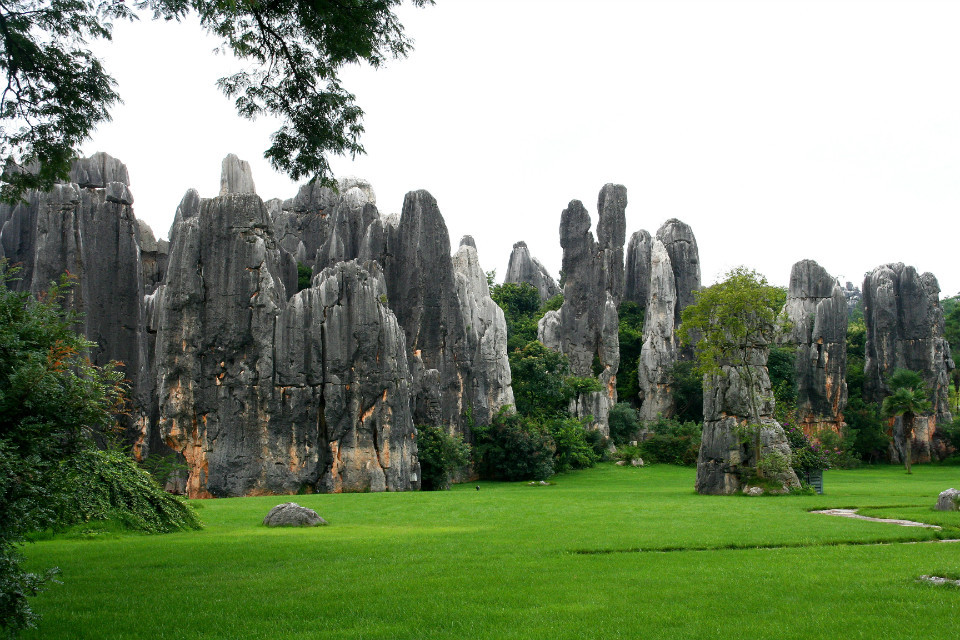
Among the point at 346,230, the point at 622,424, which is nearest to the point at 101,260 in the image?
the point at 346,230

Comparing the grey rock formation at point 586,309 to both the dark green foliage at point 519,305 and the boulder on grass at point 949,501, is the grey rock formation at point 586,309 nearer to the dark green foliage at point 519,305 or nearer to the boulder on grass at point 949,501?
the dark green foliage at point 519,305

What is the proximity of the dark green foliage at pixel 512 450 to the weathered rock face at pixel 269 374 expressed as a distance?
7776mm

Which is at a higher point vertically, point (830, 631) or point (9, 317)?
point (9, 317)

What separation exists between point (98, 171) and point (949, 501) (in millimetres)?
41956

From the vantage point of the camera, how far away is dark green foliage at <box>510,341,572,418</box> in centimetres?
4794

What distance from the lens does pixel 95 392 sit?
7.54m

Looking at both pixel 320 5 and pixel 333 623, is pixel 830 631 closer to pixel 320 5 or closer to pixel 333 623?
pixel 333 623

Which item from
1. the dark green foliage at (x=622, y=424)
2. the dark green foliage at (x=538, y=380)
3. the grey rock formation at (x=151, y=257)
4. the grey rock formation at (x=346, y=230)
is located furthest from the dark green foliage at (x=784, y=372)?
the grey rock formation at (x=151, y=257)

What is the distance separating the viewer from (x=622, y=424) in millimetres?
54281

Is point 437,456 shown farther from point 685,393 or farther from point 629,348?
point 629,348

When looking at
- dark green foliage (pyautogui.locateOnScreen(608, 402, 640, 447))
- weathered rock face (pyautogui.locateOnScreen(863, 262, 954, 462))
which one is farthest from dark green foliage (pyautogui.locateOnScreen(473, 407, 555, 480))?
weathered rock face (pyautogui.locateOnScreen(863, 262, 954, 462))

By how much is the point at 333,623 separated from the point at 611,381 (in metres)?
52.3

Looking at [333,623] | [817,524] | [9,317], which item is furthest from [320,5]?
[817,524]

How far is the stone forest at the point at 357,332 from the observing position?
3284cm
